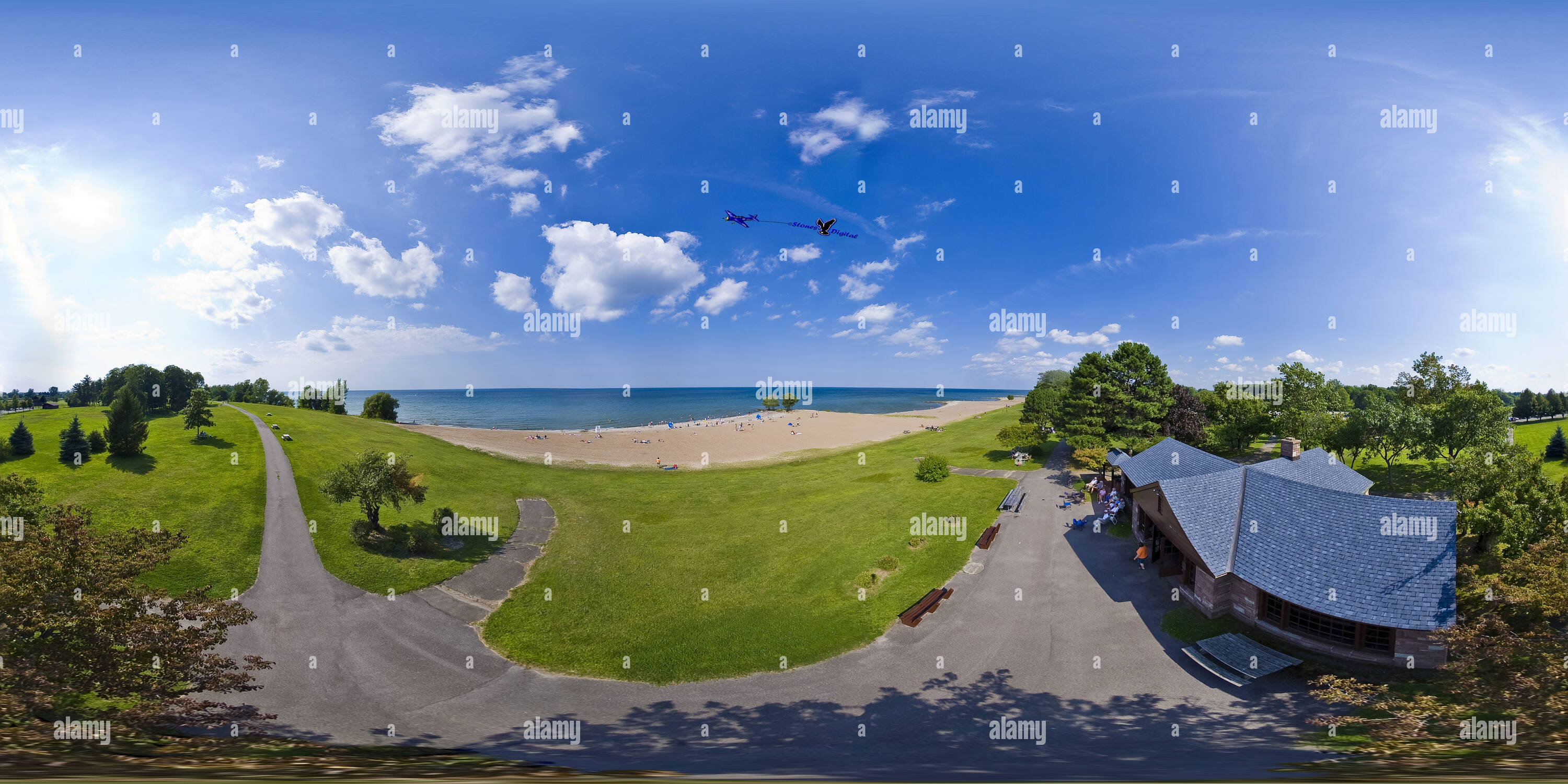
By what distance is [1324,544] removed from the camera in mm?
16156

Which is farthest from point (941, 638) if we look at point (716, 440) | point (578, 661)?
point (716, 440)

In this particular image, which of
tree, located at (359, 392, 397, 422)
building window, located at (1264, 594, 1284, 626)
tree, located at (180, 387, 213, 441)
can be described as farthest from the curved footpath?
tree, located at (359, 392, 397, 422)

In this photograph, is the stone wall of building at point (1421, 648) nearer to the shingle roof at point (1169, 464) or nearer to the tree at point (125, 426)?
the shingle roof at point (1169, 464)

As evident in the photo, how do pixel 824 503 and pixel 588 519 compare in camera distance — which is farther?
pixel 824 503

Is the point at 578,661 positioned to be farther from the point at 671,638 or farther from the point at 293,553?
the point at 293,553

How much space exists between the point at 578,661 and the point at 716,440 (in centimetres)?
5052

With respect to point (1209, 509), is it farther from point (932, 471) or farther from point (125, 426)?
point (125, 426)

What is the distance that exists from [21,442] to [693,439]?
168 feet

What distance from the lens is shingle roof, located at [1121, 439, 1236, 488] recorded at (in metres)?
24.5

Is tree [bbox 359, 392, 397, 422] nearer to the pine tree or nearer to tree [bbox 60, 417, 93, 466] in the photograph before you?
tree [bbox 60, 417, 93, 466]

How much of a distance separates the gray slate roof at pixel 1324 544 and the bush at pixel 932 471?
1939 cm

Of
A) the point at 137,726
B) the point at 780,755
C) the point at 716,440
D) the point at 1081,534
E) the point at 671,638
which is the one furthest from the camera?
the point at 716,440

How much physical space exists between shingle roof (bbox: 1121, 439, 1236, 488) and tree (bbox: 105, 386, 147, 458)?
4995cm

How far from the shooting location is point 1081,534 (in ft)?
87.2
